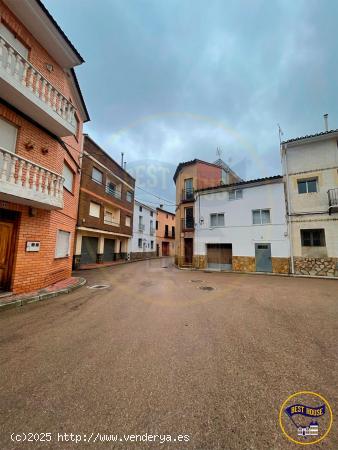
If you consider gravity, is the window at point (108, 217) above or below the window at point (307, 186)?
below

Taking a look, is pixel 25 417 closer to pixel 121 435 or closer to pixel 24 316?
pixel 121 435

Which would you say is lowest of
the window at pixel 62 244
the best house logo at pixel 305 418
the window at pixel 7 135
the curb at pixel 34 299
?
the best house logo at pixel 305 418

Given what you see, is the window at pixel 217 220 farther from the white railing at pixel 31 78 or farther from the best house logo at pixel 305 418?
the best house logo at pixel 305 418

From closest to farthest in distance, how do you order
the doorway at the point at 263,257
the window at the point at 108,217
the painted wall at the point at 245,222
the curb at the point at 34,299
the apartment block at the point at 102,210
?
the curb at the point at 34,299 → the painted wall at the point at 245,222 → the doorway at the point at 263,257 → the apartment block at the point at 102,210 → the window at the point at 108,217

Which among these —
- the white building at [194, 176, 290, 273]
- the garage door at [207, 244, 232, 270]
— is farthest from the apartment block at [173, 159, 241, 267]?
the garage door at [207, 244, 232, 270]

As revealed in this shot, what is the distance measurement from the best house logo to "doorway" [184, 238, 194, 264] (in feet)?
52.0

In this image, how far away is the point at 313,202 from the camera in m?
11.9

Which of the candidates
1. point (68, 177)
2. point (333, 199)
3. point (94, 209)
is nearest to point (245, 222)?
point (333, 199)

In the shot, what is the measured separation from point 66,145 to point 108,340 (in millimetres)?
8136

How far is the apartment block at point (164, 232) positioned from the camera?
104 feet

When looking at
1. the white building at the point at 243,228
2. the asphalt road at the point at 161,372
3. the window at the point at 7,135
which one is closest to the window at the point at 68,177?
the window at the point at 7,135

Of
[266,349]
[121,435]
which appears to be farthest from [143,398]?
[266,349]

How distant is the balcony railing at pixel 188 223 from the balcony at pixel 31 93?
1306 centimetres

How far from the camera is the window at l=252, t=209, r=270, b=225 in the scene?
13391 mm
